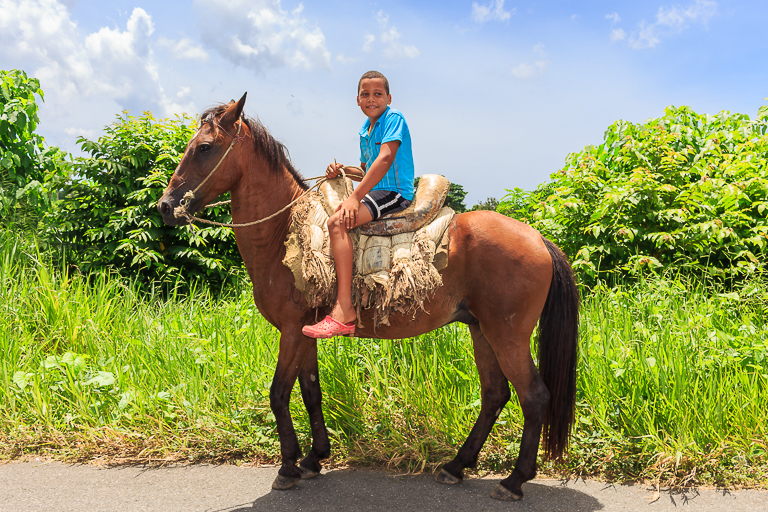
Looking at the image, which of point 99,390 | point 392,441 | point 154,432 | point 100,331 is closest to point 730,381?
point 392,441

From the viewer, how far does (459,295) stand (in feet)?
10.9

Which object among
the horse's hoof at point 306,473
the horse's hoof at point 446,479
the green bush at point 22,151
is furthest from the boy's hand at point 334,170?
the green bush at point 22,151

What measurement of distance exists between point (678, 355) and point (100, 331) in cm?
552

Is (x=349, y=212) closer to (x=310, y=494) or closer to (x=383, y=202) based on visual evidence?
(x=383, y=202)

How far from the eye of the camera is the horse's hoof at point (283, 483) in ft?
10.6

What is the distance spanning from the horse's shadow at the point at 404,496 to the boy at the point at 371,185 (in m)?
1.02

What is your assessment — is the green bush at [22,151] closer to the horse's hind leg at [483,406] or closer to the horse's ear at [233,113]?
the horse's ear at [233,113]

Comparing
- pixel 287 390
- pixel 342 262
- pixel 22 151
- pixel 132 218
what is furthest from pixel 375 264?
pixel 22 151

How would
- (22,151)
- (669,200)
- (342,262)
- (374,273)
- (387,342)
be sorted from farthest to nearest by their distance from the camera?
1. (22,151)
2. (669,200)
3. (387,342)
4. (374,273)
5. (342,262)

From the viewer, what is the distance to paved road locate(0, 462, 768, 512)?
3.00m

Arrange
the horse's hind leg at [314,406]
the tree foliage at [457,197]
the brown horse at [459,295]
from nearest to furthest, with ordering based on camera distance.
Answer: the brown horse at [459,295] < the horse's hind leg at [314,406] < the tree foliage at [457,197]

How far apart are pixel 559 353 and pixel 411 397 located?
1.14m

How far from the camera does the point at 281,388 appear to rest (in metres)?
3.22

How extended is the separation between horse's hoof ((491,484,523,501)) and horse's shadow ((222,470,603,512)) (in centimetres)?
3
